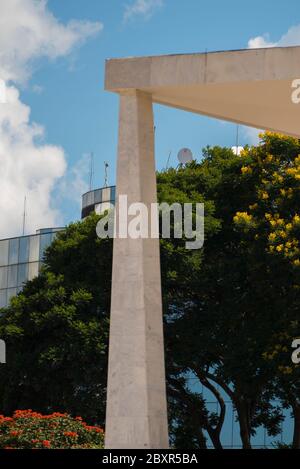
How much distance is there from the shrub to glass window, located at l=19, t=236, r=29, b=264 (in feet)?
138

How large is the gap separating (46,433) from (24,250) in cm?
4368

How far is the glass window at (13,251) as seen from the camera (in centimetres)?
6382

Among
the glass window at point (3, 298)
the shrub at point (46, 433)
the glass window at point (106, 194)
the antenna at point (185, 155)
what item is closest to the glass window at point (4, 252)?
the glass window at point (3, 298)

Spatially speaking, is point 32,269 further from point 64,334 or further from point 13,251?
point 64,334

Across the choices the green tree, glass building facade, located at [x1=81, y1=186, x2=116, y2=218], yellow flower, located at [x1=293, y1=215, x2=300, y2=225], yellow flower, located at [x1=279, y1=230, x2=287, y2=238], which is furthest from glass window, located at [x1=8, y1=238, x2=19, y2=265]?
yellow flower, located at [x1=293, y1=215, x2=300, y2=225]

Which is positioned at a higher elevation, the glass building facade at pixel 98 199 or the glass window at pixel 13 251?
the glass building facade at pixel 98 199

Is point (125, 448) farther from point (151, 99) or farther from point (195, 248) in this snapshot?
point (195, 248)

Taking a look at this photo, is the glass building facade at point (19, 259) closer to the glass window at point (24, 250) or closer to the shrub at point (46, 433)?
the glass window at point (24, 250)

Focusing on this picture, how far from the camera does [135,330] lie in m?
15.7

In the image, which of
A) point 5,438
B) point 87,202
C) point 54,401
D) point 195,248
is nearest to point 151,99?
point 5,438

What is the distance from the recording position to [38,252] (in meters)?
62.4

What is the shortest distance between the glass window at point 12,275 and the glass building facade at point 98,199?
6.80 meters

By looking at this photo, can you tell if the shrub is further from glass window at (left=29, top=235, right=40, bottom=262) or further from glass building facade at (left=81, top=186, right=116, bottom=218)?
glass building facade at (left=81, top=186, right=116, bottom=218)

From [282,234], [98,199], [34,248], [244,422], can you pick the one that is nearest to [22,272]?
[34,248]
